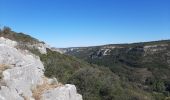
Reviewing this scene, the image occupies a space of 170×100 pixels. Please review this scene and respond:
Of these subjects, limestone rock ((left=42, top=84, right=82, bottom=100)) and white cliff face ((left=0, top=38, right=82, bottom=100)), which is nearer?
white cliff face ((left=0, top=38, right=82, bottom=100))

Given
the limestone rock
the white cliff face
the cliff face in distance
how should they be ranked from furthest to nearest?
the limestone rock
the cliff face in distance
the white cliff face

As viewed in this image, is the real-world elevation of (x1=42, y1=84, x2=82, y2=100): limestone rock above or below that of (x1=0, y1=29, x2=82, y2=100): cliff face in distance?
below

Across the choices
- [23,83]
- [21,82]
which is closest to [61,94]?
[23,83]

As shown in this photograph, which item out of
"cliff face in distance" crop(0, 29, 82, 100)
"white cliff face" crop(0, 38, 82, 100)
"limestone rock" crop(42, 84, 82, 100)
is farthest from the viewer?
"limestone rock" crop(42, 84, 82, 100)

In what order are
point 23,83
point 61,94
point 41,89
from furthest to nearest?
1. point 41,89
2. point 61,94
3. point 23,83

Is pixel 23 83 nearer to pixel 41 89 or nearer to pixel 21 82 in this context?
pixel 21 82

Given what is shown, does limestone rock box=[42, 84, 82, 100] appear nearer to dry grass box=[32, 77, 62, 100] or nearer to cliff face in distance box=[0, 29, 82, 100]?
cliff face in distance box=[0, 29, 82, 100]

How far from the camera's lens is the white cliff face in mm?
19642

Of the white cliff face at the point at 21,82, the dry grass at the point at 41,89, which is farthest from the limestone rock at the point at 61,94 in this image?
the dry grass at the point at 41,89

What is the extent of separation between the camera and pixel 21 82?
70.2ft

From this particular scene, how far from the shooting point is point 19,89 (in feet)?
67.9

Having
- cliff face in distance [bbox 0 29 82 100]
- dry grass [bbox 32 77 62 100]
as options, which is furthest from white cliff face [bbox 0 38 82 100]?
dry grass [bbox 32 77 62 100]

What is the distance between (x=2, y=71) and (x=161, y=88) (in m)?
110

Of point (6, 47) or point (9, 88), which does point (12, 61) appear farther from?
point (9, 88)
